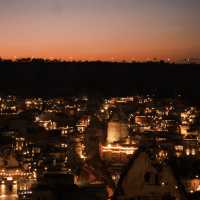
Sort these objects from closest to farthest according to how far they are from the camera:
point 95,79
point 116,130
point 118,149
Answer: point 118,149, point 116,130, point 95,79

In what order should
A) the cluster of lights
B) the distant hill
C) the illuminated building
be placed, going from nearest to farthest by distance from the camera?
the cluster of lights, the illuminated building, the distant hill

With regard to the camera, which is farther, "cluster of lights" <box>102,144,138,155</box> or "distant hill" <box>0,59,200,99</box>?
"distant hill" <box>0,59,200,99</box>

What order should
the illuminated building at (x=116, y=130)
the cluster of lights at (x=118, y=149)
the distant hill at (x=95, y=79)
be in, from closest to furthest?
the cluster of lights at (x=118, y=149) < the illuminated building at (x=116, y=130) < the distant hill at (x=95, y=79)

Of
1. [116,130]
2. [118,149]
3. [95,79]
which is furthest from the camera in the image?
[95,79]

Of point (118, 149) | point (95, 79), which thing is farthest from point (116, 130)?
point (95, 79)

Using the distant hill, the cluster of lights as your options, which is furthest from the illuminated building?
the distant hill

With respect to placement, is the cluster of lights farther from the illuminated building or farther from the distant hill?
the distant hill

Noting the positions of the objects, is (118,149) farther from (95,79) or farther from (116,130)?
(95,79)

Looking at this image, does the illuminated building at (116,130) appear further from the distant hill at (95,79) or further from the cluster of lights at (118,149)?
the distant hill at (95,79)

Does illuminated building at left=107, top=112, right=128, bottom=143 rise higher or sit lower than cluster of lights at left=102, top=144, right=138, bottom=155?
higher

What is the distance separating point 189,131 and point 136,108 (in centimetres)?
3724

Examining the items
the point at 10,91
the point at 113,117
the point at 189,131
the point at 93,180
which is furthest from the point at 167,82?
the point at 93,180

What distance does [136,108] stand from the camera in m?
95.2

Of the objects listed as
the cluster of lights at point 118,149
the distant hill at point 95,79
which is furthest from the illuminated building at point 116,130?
the distant hill at point 95,79
